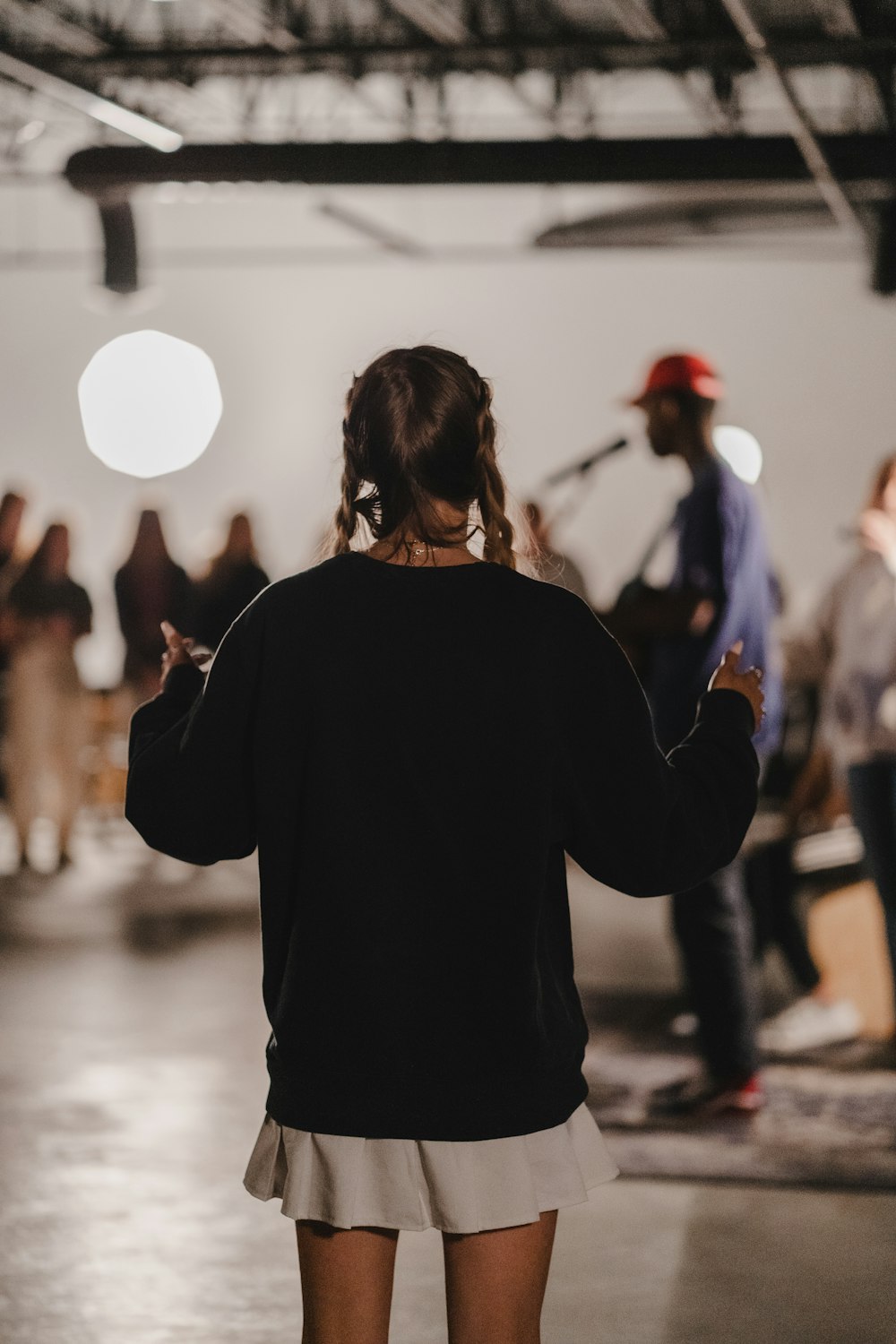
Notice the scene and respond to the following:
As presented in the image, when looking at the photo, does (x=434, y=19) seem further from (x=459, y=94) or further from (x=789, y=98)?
(x=459, y=94)

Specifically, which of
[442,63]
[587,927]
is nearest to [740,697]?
[587,927]

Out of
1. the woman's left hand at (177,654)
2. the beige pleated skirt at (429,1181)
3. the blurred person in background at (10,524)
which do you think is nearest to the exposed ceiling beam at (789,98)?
the blurred person in background at (10,524)

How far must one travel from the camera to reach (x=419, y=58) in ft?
28.7

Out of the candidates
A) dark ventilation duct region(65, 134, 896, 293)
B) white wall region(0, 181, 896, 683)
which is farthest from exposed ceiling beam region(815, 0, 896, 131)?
white wall region(0, 181, 896, 683)

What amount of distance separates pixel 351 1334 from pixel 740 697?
27.2 inches

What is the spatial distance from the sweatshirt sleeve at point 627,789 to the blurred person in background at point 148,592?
20.5 feet

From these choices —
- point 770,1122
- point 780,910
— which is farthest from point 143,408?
point 770,1122

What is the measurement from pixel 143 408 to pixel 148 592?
4658 mm

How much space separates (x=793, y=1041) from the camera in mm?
4051

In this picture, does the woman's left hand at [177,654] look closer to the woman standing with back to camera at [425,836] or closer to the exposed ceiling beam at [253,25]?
the woman standing with back to camera at [425,836]

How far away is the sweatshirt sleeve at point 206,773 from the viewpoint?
1390 mm

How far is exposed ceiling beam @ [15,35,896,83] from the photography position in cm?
806

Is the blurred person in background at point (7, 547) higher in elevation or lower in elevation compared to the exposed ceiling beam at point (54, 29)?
lower

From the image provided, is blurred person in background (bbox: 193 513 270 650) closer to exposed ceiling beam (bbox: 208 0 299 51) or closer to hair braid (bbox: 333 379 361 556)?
exposed ceiling beam (bbox: 208 0 299 51)
